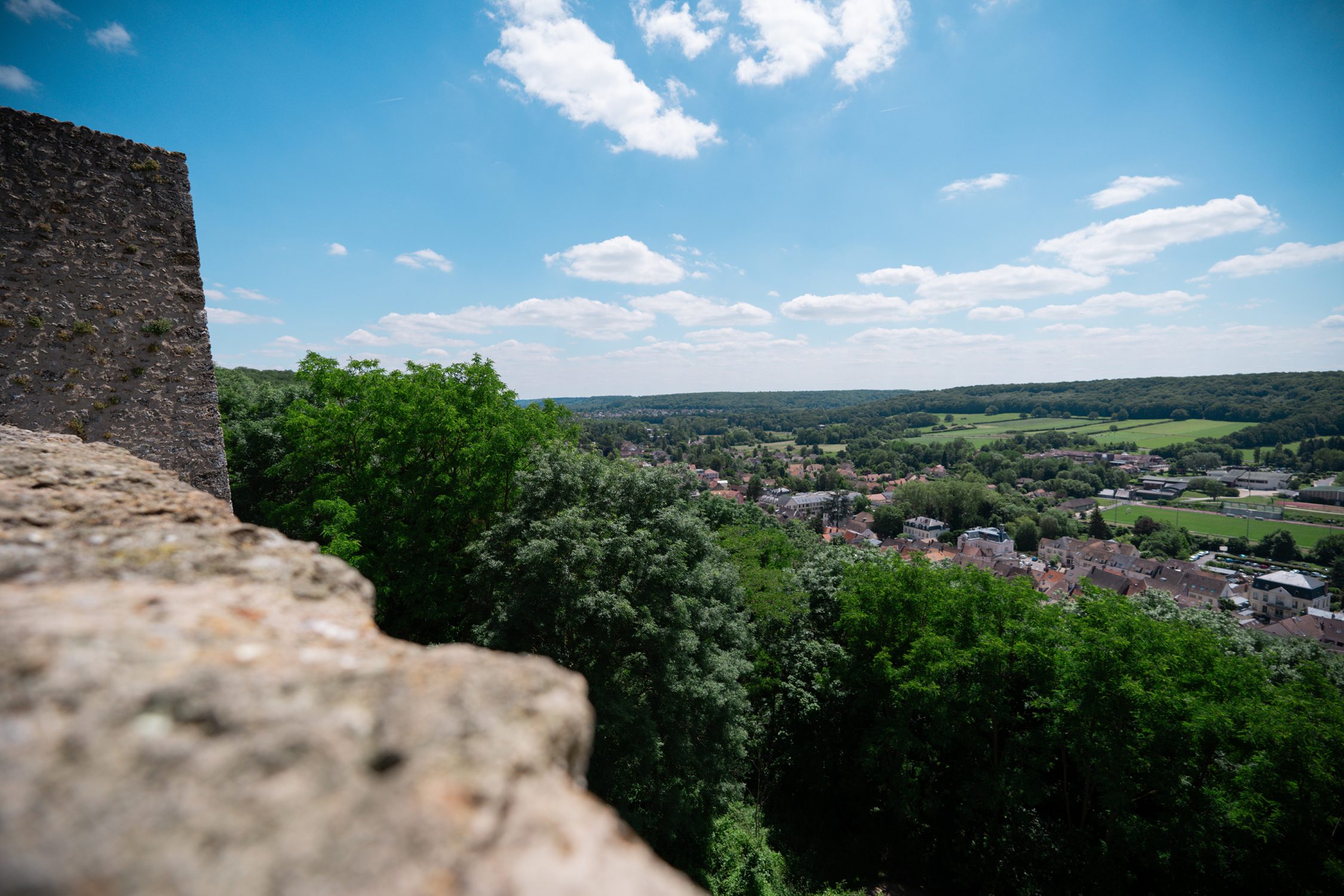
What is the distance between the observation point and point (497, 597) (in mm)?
12664

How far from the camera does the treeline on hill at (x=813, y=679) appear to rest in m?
11.3

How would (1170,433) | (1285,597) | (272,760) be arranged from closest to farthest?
(272,760), (1285,597), (1170,433)

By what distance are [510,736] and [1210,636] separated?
20.6 metres

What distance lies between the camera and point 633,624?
1148cm

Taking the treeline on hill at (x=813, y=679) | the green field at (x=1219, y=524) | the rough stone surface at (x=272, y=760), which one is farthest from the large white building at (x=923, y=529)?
the rough stone surface at (x=272, y=760)

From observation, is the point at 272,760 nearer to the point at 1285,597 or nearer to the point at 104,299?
the point at 104,299

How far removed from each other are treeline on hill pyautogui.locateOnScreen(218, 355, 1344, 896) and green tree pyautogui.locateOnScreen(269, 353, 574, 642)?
8 centimetres

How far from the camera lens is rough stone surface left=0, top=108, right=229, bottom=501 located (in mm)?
7082

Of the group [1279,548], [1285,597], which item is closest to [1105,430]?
[1279,548]

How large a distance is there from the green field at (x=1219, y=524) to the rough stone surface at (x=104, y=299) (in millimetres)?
109770

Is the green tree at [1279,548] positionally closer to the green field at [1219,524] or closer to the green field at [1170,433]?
the green field at [1219,524]

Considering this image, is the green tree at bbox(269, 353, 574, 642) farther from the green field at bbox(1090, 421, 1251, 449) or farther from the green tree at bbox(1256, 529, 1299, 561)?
the green field at bbox(1090, 421, 1251, 449)

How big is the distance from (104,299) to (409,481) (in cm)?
786

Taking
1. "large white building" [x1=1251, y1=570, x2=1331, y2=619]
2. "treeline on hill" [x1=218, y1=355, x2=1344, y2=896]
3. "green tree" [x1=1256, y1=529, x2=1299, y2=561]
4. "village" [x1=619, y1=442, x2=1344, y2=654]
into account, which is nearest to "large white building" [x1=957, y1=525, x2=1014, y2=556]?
"village" [x1=619, y1=442, x2=1344, y2=654]
